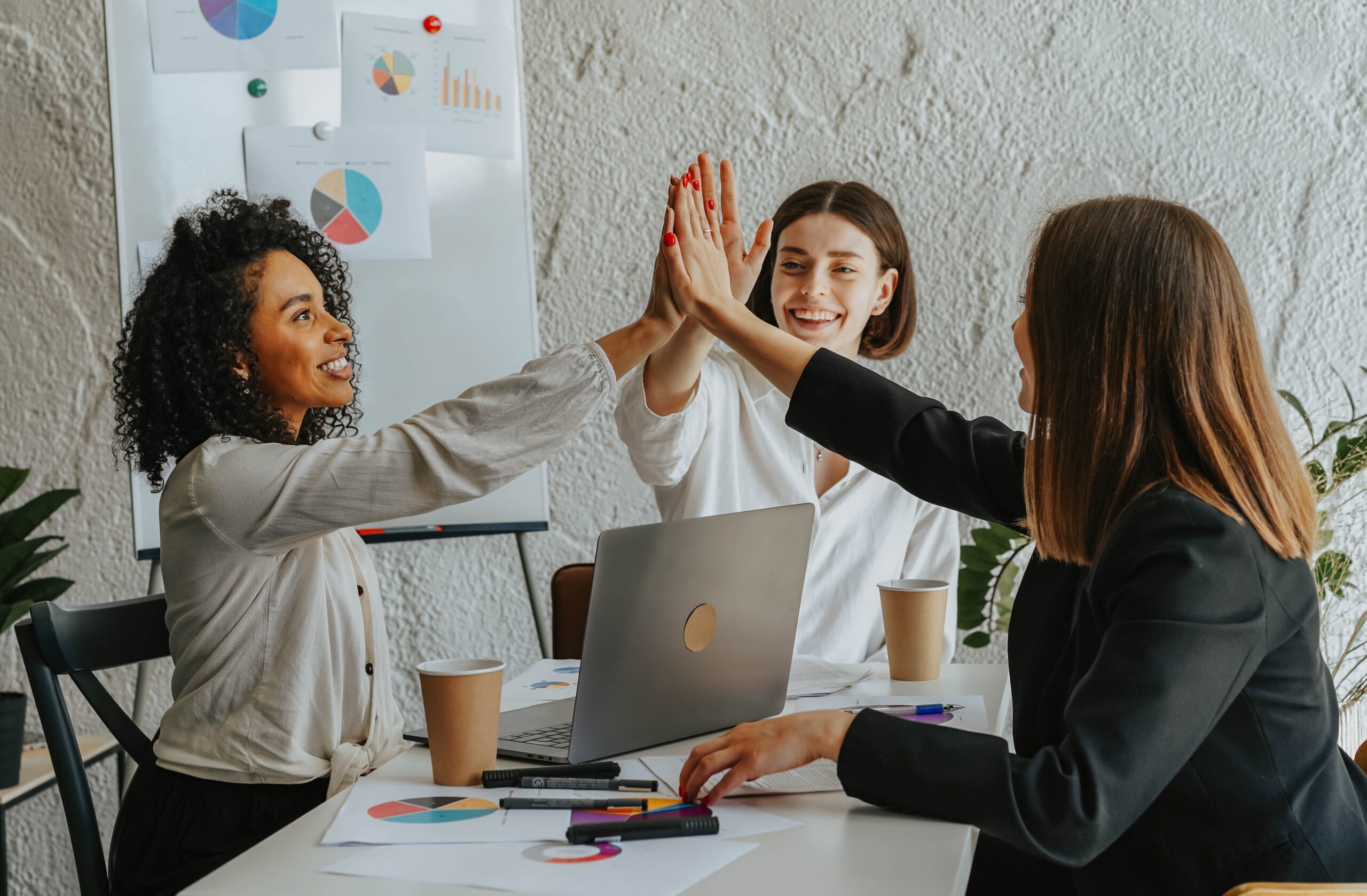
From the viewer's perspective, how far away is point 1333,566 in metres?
2.01

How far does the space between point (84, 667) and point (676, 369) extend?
0.83m

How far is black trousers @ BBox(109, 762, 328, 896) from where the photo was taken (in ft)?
3.83

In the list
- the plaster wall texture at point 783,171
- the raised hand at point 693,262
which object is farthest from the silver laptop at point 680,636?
the plaster wall texture at point 783,171

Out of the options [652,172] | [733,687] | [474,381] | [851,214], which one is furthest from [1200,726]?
[652,172]

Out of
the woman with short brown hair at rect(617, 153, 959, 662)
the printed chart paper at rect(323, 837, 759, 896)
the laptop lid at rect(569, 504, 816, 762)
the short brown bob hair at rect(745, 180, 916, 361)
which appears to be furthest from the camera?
the short brown bob hair at rect(745, 180, 916, 361)

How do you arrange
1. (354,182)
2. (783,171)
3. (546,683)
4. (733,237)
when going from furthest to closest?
(783,171)
(354,182)
(733,237)
(546,683)

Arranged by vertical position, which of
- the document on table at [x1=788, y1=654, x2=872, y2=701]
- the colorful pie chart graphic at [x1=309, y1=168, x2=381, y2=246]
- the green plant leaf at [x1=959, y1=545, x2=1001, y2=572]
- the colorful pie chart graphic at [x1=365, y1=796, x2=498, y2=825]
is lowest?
the green plant leaf at [x1=959, y1=545, x2=1001, y2=572]

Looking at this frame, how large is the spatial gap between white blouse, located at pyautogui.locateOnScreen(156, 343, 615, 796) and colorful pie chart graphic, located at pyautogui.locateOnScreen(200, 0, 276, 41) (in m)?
1.11

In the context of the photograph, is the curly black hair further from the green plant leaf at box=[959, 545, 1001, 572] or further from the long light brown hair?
the green plant leaf at box=[959, 545, 1001, 572]

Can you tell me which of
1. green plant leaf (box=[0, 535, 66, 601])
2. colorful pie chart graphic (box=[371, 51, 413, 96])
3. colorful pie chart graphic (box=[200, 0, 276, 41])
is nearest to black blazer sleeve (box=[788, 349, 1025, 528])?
colorful pie chart graphic (box=[371, 51, 413, 96])

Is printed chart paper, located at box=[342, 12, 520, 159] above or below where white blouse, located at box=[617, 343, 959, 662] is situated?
above

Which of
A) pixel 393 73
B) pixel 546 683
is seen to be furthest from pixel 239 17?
pixel 546 683

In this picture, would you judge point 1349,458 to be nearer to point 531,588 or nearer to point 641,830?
point 531,588

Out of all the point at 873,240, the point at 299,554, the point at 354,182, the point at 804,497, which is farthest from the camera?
the point at 354,182
